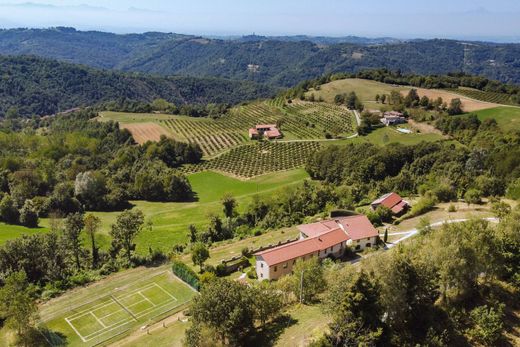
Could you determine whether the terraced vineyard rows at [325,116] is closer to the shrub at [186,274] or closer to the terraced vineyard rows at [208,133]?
the terraced vineyard rows at [208,133]

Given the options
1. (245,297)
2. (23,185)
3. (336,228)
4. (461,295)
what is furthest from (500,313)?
(23,185)

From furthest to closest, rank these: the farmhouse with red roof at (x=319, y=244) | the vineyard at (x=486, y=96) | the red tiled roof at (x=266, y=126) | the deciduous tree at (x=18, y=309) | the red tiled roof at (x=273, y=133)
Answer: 1. the vineyard at (x=486, y=96)
2. the red tiled roof at (x=266, y=126)
3. the red tiled roof at (x=273, y=133)
4. the farmhouse with red roof at (x=319, y=244)
5. the deciduous tree at (x=18, y=309)

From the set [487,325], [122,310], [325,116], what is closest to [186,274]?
[122,310]

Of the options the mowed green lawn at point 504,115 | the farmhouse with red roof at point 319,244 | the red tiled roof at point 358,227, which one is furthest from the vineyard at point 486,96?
the farmhouse with red roof at point 319,244

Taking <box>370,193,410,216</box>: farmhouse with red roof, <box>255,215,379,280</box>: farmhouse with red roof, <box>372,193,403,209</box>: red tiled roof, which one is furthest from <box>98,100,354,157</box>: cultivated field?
<box>255,215,379,280</box>: farmhouse with red roof

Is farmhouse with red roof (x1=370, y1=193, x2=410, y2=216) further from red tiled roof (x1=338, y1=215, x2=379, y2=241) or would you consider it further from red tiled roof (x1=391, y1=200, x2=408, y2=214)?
red tiled roof (x1=338, y1=215, x2=379, y2=241)

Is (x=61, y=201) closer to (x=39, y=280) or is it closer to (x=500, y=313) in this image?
(x=39, y=280)
